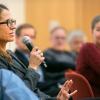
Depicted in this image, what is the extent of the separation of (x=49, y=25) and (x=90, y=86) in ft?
16.7

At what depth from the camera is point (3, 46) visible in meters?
3.15

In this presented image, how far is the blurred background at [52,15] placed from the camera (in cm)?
893

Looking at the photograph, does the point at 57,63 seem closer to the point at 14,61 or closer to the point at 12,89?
the point at 14,61

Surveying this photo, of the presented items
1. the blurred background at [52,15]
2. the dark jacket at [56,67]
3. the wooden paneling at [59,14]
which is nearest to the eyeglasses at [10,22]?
the dark jacket at [56,67]

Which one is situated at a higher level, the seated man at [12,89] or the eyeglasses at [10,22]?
the eyeglasses at [10,22]

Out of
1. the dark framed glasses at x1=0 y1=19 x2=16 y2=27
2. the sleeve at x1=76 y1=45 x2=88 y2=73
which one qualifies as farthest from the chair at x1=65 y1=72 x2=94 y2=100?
the dark framed glasses at x1=0 y1=19 x2=16 y2=27

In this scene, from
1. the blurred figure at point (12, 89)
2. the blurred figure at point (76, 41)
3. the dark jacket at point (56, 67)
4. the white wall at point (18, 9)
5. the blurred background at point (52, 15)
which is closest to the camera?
the blurred figure at point (12, 89)

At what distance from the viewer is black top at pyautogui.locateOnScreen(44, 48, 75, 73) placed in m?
5.93

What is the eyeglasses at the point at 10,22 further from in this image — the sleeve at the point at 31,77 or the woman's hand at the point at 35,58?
the sleeve at the point at 31,77

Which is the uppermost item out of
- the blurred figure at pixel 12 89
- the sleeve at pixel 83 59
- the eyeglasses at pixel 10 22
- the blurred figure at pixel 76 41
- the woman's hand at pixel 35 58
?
the eyeglasses at pixel 10 22

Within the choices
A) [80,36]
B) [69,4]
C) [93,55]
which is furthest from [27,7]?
[93,55]

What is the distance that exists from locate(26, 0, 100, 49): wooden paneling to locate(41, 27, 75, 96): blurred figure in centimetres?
203

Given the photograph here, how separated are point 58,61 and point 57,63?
3.0 inches

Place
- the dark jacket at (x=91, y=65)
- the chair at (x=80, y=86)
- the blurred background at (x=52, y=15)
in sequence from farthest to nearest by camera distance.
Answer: the blurred background at (x=52, y=15) < the dark jacket at (x=91, y=65) < the chair at (x=80, y=86)
